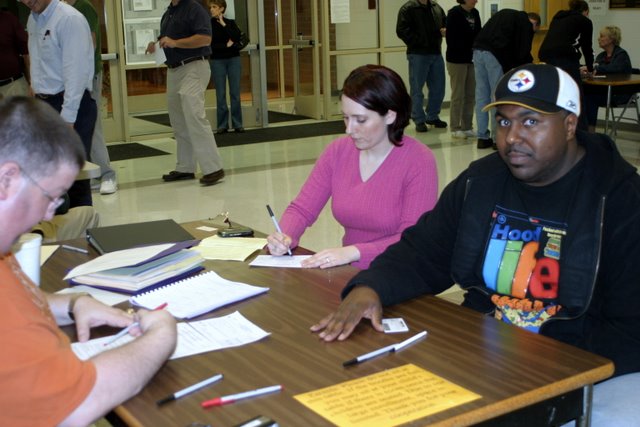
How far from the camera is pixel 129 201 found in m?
6.50

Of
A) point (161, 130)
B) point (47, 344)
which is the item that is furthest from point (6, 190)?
point (161, 130)

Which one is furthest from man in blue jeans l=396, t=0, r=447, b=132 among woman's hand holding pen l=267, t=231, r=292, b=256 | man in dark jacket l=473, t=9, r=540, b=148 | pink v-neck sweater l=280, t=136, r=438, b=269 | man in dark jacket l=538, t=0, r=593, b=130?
woman's hand holding pen l=267, t=231, r=292, b=256

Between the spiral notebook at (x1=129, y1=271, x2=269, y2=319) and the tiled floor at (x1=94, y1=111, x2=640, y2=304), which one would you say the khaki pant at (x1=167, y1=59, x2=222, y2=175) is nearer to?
the tiled floor at (x1=94, y1=111, x2=640, y2=304)

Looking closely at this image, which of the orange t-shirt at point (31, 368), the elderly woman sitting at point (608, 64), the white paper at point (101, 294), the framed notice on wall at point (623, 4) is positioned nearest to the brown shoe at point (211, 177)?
the elderly woman sitting at point (608, 64)

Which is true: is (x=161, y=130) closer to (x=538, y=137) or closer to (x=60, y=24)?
(x=60, y=24)

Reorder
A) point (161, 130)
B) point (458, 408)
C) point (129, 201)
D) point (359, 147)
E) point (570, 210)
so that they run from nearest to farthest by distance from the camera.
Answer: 1. point (458, 408)
2. point (570, 210)
3. point (359, 147)
4. point (129, 201)
5. point (161, 130)

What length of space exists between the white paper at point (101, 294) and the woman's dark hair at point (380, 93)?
1.13m

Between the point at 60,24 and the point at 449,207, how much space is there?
3.58m

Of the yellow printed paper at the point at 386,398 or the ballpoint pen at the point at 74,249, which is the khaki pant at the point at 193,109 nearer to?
the ballpoint pen at the point at 74,249

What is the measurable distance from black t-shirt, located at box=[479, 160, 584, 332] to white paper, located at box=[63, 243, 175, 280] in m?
0.96

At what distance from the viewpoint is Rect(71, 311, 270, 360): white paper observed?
1.84 metres

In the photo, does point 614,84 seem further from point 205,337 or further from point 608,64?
point 205,337

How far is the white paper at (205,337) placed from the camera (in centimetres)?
184

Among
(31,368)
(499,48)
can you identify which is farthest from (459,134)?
(31,368)
